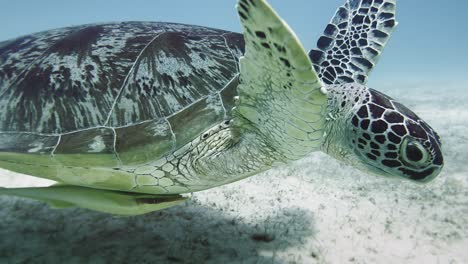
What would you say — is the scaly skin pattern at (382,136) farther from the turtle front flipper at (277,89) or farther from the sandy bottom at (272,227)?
the sandy bottom at (272,227)

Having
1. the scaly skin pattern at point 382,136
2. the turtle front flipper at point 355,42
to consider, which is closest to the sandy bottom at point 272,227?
the scaly skin pattern at point 382,136

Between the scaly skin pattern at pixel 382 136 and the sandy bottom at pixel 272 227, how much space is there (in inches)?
29.2

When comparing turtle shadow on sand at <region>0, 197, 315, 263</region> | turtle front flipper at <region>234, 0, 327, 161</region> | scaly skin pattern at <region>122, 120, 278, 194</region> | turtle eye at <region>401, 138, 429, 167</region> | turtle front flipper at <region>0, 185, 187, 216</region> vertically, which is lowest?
turtle shadow on sand at <region>0, 197, 315, 263</region>

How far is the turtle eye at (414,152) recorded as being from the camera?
5.60 ft

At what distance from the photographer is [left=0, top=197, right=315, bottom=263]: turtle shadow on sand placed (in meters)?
2.09

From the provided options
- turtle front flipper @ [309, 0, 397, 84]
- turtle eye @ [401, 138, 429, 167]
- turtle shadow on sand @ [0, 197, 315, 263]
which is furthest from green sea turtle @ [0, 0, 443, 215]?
turtle front flipper @ [309, 0, 397, 84]

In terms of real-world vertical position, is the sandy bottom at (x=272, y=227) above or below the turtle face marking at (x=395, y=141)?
below

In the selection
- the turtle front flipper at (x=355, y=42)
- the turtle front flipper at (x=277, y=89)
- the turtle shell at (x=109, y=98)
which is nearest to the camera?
the turtle front flipper at (x=277, y=89)

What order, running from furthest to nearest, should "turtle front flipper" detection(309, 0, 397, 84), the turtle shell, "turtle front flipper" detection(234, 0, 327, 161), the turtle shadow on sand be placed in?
"turtle front flipper" detection(309, 0, 397, 84)
the turtle shadow on sand
the turtle shell
"turtle front flipper" detection(234, 0, 327, 161)

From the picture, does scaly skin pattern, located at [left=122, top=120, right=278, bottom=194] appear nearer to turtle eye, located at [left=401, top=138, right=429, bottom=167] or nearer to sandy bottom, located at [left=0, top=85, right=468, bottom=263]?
sandy bottom, located at [left=0, top=85, right=468, bottom=263]

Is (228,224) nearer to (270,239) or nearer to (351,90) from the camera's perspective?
(270,239)

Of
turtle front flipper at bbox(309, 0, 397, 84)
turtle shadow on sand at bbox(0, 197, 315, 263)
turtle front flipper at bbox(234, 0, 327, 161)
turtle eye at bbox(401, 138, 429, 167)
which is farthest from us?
turtle front flipper at bbox(309, 0, 397, 84)

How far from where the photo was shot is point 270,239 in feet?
7.70

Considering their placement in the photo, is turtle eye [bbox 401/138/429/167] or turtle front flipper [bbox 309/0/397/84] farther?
turtle front flipper [bbox 309/0/397/84]
